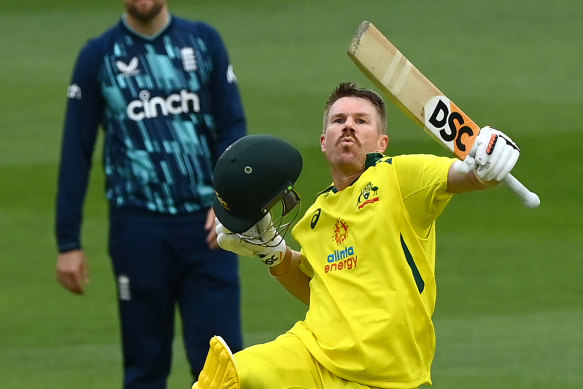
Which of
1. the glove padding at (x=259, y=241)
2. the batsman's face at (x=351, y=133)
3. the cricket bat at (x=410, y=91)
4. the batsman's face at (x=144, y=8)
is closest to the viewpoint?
the cricket bat at (x=410, y=91)

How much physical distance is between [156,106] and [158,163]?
0.90 feet

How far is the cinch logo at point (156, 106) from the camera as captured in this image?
22.6ft

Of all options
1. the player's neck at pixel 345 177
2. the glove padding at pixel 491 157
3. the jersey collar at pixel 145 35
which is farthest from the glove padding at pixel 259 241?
the jersey collar at pixel 145 35

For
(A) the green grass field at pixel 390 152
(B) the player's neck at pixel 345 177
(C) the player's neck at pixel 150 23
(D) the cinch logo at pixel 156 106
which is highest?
(C) the player's neck at pixel 150 23

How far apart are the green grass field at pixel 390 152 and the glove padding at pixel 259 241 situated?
2966 mm

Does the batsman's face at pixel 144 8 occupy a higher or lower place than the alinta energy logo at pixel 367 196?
higher

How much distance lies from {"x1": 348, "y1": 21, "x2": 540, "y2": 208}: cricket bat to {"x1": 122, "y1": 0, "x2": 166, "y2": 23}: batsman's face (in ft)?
5.45

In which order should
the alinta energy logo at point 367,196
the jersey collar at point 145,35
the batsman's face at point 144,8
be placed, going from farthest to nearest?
the jersey collar at point 145,35 < the batsman's face at point 144,8 < the alinta energy logo at point 367,196

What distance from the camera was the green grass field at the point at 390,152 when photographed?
31.9ft

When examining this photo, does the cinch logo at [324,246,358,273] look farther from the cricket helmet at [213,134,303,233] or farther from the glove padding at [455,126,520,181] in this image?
the glove padding at [455,126,520,181]

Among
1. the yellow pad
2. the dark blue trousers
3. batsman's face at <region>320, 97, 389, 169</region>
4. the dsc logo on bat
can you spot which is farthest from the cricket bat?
the dark blue trousers

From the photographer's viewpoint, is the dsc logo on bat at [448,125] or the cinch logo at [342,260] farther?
the cinch logo at [342,260]

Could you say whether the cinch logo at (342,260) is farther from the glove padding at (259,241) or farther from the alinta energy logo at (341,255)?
the glove padding at (259,241)

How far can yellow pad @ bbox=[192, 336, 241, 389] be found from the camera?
5.45 m
